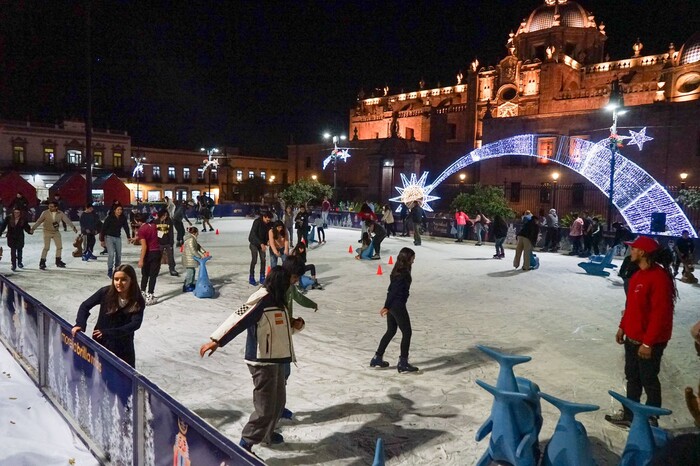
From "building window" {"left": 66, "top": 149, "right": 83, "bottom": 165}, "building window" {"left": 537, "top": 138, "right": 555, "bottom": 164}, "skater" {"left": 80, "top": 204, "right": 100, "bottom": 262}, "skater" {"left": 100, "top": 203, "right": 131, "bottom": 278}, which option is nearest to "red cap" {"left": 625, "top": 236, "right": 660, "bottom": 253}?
"skater" {"left": 100, "top": 203, "right": 131, "bottom": 278}

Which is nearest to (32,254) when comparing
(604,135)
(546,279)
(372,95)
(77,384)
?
(77,384)

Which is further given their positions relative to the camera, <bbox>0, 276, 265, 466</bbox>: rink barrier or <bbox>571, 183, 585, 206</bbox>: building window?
<bbox>571, 183, 585, 206</bbox>: building window

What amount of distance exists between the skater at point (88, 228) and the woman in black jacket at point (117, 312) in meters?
10.6

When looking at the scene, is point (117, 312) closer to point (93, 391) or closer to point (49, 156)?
point (93, 391)

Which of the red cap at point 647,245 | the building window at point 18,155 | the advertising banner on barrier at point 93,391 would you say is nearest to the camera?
the advertising banner on barrier at point 93,391

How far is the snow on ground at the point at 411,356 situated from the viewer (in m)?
4.73

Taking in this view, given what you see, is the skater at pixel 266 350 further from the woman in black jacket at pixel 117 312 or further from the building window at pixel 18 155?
the building window at pixel 18 155

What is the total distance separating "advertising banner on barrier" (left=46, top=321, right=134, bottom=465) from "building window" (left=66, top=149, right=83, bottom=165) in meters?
55.9

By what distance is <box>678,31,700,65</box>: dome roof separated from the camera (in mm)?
38750

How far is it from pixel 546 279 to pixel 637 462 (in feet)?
34.5

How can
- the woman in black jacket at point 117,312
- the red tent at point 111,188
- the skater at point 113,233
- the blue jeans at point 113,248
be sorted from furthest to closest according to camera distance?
1. the red tent at point 111,188
2. the blue jeans at point 113,248
3. the skater at point 113,233
4. the woman in black jacket at point 117,312

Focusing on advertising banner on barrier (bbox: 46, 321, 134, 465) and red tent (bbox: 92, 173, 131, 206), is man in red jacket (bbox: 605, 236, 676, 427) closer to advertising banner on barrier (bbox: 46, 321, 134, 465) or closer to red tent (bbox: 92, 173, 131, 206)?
advertising banner on barrier (bbox: 46, 321, 134, 465)

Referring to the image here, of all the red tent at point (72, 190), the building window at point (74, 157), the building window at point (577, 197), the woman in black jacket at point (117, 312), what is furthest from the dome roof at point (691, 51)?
the building window at point (74, 157)

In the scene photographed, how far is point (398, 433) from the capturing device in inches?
187
